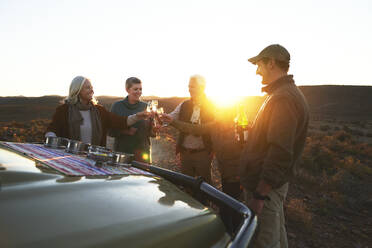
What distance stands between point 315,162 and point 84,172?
10298 millimetres

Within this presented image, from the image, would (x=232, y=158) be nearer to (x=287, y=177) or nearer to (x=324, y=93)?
(x=287, y=177)

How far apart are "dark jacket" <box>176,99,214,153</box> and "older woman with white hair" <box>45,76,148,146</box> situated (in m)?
1.09

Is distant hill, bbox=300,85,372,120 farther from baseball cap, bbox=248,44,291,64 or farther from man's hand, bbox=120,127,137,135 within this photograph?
baseball cap, bbox=248,44,291,64

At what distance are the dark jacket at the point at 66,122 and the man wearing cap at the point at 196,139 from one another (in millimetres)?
1068

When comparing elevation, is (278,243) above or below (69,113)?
below

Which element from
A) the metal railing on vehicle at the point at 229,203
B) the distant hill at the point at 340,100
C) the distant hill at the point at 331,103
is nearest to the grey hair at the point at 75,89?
the metal railing on vehicle at the point at 229,203

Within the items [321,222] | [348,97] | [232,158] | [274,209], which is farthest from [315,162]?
[348,97]

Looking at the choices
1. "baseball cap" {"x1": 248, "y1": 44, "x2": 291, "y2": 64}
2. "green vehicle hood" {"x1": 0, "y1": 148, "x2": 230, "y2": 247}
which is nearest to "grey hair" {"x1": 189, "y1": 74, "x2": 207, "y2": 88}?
"baseball cap" {"x1": 248, "y1": 44, "x2": 291, "y2": 64}

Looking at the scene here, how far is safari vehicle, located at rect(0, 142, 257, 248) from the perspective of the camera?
0.78 metres

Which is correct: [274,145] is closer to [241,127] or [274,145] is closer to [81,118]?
[241,127]

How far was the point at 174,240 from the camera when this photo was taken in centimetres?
96

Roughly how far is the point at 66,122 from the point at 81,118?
6.7 inches

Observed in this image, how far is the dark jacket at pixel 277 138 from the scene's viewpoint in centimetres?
201

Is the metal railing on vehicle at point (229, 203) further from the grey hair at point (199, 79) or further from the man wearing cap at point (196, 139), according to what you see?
the grey hair at point (199, 79)
